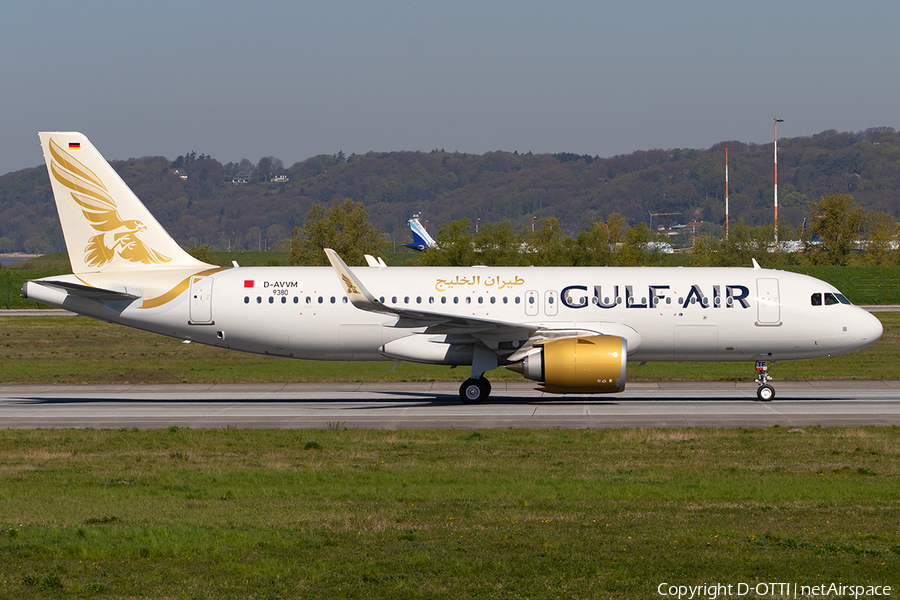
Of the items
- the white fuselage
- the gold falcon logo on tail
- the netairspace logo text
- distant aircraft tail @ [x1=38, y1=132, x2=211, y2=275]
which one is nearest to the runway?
the white fuselage

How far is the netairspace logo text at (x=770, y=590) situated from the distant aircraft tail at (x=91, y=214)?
2457 cm

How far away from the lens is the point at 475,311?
30.4 m

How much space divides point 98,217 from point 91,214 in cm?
25

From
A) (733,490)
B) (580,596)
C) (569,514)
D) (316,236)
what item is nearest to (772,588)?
(580,596)

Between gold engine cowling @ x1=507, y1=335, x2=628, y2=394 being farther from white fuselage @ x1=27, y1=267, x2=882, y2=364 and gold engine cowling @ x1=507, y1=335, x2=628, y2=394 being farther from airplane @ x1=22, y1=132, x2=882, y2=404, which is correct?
white fuselage @ x1=27, y1=267, x2=882, y2=364

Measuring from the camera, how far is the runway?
85.7 ft

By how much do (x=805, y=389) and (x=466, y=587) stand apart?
1032 inches

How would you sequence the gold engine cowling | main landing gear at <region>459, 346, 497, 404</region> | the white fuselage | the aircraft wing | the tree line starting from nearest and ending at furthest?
the aircraft wing, the gold engine cowling, main landing gear at <region>459, 346, 497, 404</region>, the white fuselage, the tree line

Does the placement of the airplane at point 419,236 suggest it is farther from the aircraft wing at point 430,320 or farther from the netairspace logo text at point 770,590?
the netairspace logo text at point 770,590

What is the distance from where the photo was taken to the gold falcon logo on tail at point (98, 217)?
31344mm

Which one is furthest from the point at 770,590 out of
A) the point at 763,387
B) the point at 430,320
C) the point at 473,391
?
the point at 763,387

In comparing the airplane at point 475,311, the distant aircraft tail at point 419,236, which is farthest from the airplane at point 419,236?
the airplane at point 475,311

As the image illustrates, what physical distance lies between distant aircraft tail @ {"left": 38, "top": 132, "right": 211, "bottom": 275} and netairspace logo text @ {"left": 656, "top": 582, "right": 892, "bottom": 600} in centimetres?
2457

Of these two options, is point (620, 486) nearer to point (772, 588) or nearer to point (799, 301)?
point (772, 588)
